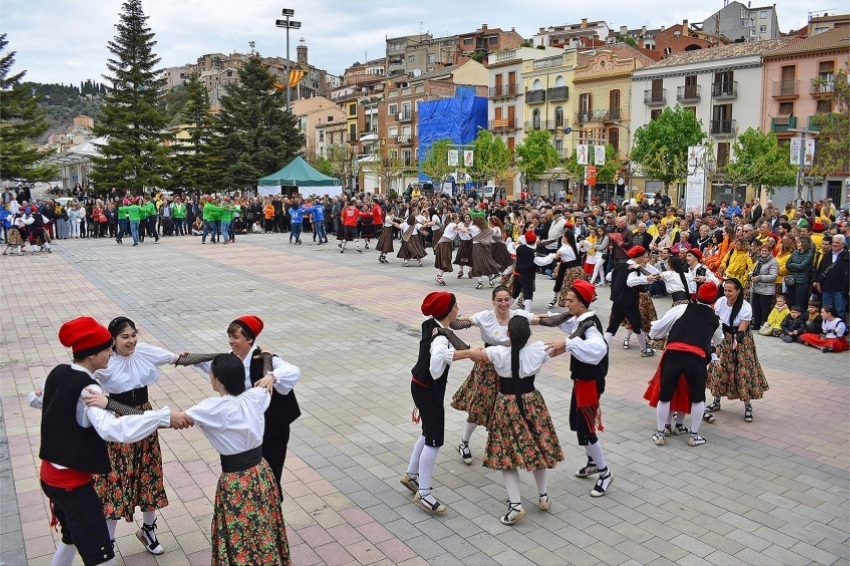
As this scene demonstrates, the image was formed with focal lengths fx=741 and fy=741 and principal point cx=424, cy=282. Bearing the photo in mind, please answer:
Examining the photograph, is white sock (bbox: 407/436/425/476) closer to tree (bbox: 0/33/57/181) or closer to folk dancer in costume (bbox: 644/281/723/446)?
folk dancer in costume (bbox: 644/281/723/446)

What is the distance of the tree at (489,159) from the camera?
173 feet

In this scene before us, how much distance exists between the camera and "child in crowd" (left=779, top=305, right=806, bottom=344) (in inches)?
453

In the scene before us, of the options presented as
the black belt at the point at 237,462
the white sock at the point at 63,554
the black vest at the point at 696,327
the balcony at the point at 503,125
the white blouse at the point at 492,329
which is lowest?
the white sock at the point at 63,554

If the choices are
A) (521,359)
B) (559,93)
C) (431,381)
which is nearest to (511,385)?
(521,359)

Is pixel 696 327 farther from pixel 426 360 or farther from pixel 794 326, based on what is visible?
pixel 794 326

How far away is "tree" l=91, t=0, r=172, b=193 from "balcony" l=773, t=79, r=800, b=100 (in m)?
34.4

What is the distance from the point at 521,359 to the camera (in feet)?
17.0

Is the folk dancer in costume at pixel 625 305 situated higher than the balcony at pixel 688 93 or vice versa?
the balcony at pixel 688 93

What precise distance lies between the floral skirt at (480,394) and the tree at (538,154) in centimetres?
4577

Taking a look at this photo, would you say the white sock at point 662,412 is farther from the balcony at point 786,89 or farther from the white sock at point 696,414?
the balcony at point 786,89

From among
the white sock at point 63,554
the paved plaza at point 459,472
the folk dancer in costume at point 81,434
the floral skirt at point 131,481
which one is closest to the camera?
the folk dancer in costume at point 81,434

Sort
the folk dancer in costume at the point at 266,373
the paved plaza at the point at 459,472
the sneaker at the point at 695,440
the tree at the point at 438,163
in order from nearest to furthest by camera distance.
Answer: the folk dancer in costume at the point at 266,373 < the paved plaza at the point at 459,472 < the sneaker at the point at 695,440 < the tree at the point at 438,163

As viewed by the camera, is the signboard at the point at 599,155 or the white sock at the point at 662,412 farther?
the signboard at the point at 599,155

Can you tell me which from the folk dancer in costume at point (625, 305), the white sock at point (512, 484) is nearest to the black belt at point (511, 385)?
the white sock at point (512, 484)
